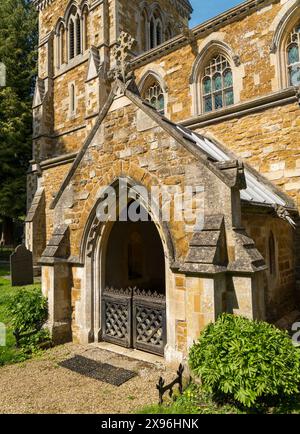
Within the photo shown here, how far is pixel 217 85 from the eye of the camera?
12078 millimetres

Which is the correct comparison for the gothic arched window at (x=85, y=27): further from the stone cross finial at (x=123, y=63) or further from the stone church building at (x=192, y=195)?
the stone cross finial at (x=123, y=63)

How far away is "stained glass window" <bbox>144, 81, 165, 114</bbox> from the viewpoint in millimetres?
13867

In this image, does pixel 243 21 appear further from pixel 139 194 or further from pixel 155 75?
pixel 139 194

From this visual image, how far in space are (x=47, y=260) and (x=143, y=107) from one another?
13.2 ft

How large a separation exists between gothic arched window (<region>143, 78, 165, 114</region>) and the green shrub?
1152cm

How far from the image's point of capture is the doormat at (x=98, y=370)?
16.6ft

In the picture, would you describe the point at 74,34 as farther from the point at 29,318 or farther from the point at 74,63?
the point at 29,318

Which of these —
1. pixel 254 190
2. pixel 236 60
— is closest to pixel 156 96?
pixel 236 60

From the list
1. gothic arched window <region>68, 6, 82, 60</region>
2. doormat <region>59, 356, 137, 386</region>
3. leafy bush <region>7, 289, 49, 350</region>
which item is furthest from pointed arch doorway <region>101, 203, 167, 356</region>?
gothic arched window <region>68, 6, 82, 60</region>

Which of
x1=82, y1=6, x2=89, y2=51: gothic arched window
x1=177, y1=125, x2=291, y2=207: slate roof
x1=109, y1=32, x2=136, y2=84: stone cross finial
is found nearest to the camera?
x1=177, y1=125, x2=291, y2=207: slate roof

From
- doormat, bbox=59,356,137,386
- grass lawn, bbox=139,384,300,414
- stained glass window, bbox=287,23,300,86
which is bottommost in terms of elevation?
doormat, bbox=59,356,137,386

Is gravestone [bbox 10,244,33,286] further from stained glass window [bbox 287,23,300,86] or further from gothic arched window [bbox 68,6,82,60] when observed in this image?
gothic arched window [bbox 68,6,82,60]

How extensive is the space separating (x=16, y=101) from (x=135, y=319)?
22499 mm
